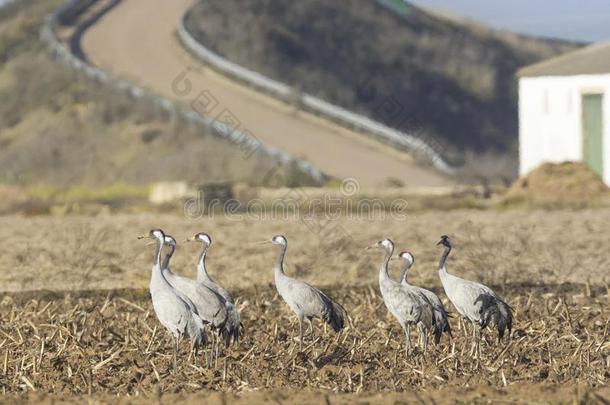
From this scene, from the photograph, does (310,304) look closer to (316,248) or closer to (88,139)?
(316,248)

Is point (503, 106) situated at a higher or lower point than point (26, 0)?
lower

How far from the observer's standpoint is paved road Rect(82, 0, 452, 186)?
1863 inches

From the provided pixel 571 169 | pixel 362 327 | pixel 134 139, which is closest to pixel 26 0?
pixel 134 139

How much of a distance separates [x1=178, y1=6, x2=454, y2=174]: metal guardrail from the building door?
10.7 meters

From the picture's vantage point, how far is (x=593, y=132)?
35969mm

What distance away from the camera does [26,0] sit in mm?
84250

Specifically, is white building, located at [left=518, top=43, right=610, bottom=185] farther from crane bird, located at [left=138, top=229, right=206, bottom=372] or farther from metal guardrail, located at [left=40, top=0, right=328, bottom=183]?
crane bird, located at [left=138, top=229, right=206, bottom=372]

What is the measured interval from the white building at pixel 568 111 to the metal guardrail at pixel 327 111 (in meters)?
9.47

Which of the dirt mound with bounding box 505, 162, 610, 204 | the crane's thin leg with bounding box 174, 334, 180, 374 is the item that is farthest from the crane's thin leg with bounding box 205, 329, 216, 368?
the dirt mound with bounding box 505, 162, 610, 204

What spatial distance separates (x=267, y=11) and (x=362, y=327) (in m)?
64.7

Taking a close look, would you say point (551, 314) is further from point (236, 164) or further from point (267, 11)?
point (267, 11)

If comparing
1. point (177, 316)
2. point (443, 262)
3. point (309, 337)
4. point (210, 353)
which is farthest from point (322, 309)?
point (177, 316)

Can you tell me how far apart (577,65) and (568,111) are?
1307 millimetres

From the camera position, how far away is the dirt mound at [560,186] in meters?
34.2
